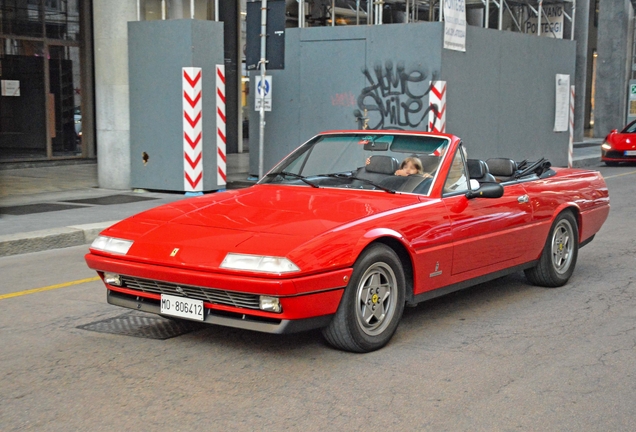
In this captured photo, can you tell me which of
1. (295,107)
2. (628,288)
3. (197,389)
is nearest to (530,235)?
(628,288)

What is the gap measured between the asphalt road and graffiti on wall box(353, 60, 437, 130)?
9.55m

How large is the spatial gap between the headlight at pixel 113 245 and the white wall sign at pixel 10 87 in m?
15.0

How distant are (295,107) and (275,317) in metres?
12.9

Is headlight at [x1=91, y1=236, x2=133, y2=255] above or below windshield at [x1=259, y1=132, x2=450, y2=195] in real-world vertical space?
below

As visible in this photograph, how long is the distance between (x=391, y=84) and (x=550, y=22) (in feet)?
23.6

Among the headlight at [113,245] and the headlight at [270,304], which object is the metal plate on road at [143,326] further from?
the headlight at [270,304]

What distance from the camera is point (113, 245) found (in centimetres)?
544

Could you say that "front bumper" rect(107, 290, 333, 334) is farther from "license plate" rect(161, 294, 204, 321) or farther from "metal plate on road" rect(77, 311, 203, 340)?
"metal plate on road" rect(77, 311, 203, 340)

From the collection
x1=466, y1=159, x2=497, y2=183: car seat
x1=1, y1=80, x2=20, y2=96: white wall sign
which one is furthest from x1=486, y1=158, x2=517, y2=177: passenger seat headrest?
x1=1, y1=80, x2=20, y2=96: white wall sign

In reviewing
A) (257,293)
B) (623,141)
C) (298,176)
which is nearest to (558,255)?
(298,176)

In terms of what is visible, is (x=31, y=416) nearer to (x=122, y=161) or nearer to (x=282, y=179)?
(x=282, y=179)

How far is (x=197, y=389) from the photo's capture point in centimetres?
460

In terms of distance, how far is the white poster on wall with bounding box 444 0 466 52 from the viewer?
16.0 m

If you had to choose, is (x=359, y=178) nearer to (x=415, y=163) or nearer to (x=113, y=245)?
(x=415, y=163)
